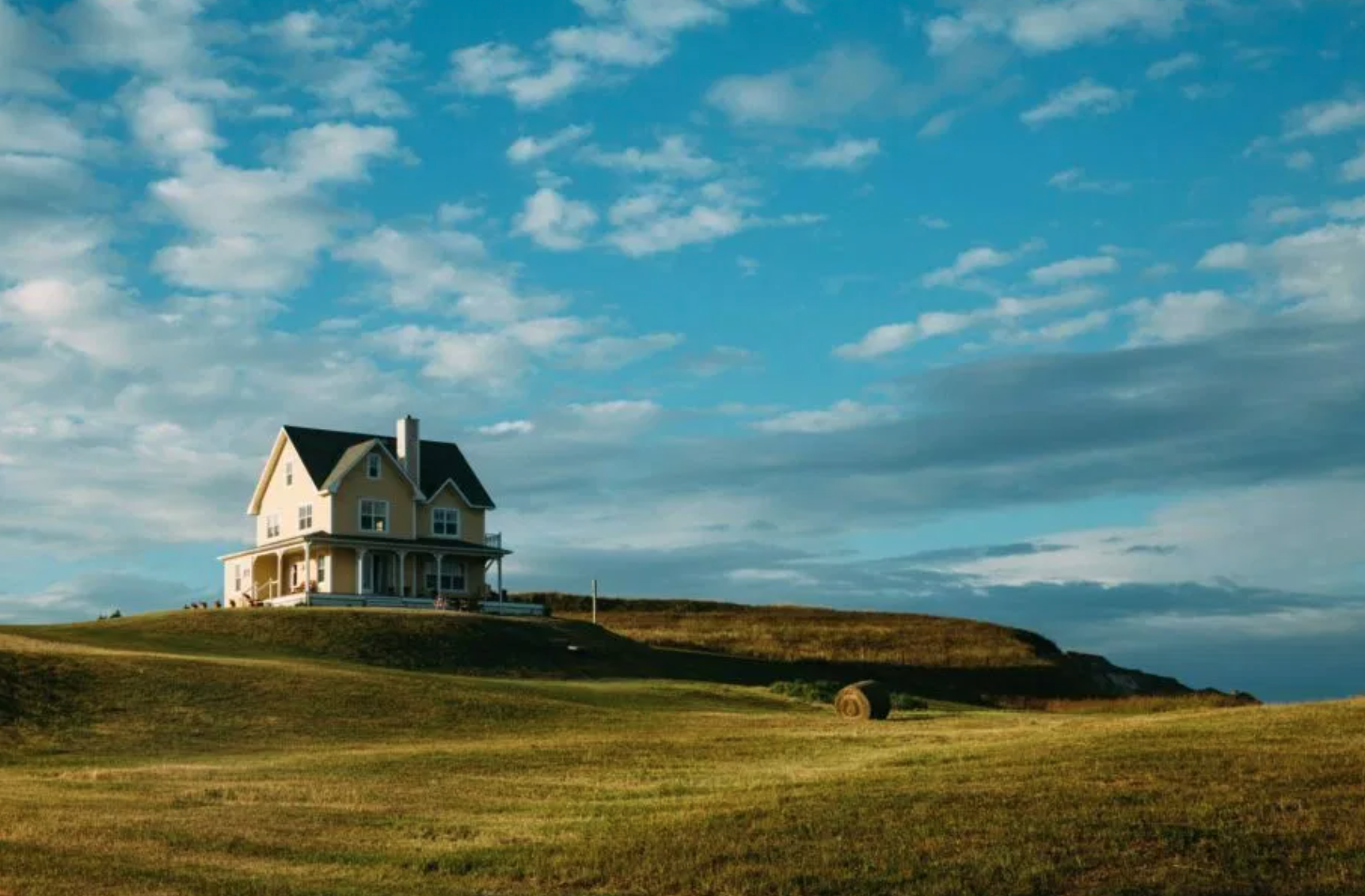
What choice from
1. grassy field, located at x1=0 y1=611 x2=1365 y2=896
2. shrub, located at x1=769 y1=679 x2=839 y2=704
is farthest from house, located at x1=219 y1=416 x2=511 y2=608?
grassy field, located at x1=0 y1=611 x2=1365 y2=896

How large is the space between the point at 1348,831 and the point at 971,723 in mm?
20936

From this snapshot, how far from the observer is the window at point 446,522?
243 ft

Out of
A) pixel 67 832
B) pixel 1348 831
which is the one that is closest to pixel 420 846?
pixel 67 832

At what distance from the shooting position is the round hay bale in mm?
38031

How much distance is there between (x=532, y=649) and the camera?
5862 cm

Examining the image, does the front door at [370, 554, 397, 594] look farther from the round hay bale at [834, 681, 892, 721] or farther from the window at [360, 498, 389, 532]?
the round hay bale at [834, 681, 892, 721]

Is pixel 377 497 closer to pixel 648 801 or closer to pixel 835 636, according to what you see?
pixel 835 636

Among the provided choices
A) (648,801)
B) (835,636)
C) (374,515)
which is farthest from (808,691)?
(374,515)

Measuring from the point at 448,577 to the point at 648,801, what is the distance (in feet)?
182

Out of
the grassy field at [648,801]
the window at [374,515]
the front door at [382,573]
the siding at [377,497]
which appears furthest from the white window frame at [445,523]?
the grassy field at [648,801]

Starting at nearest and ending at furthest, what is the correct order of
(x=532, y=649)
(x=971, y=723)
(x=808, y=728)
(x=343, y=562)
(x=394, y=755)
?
(x=394, y=755) < (x=808, y=728) < (x=971, y=723) < (x=532, y=649) < (x=343, y=562)

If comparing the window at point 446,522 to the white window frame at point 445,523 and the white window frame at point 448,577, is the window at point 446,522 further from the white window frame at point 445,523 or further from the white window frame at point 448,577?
the white window frame at point 448,577

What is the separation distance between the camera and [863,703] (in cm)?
3812

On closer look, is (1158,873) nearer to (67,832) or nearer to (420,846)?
(420,846)
